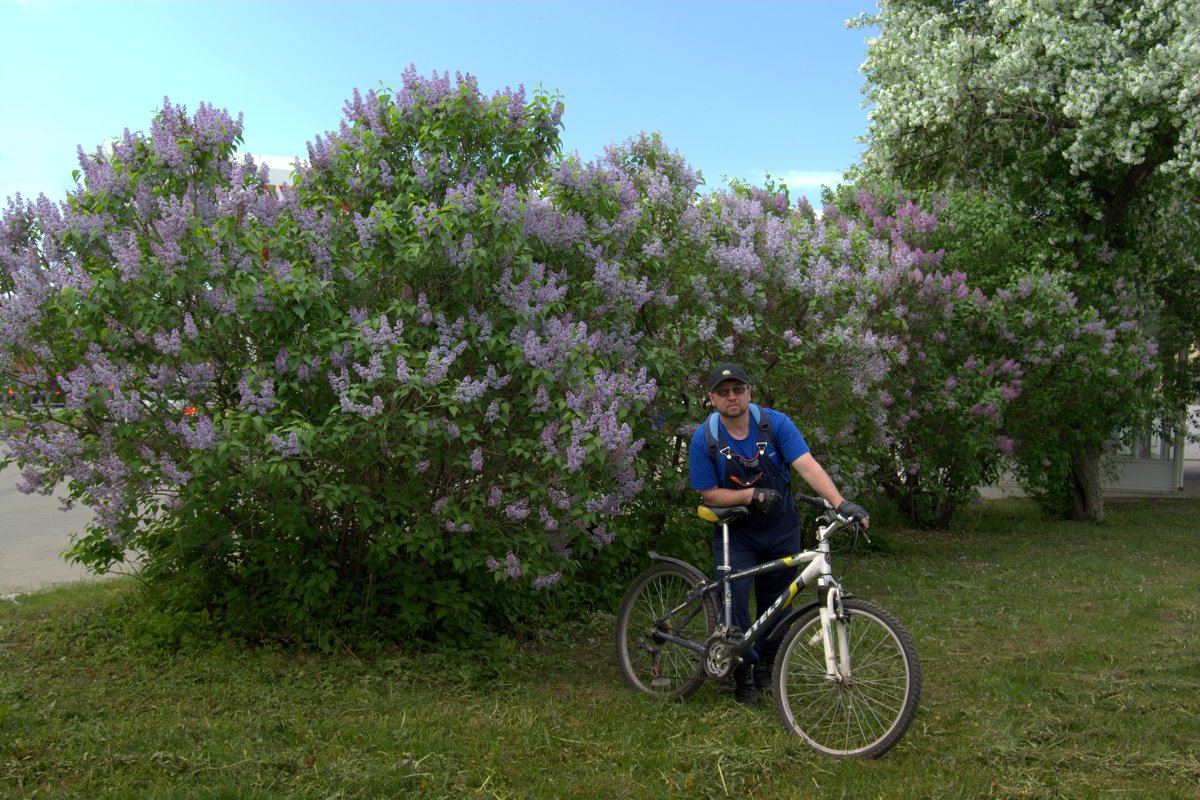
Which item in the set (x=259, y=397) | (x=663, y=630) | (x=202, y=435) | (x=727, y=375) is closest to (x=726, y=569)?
(x=663, y=630)

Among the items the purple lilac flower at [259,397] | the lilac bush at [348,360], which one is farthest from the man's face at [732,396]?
the purple lilac flower at [259,397]

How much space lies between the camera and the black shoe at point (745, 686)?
5.64m

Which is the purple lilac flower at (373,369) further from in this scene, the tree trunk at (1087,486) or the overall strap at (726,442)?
the tree trunk at (1087,486)

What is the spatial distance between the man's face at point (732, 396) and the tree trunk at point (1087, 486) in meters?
11.6

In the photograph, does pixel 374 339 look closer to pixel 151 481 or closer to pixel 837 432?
pixel 151 481

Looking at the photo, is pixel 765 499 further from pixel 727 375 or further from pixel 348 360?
pixel 348 360

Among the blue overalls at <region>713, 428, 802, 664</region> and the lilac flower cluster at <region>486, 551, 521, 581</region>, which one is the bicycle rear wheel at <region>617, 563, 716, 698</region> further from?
the lilac flower cluster at <region>486, 551, 521, 581</region>

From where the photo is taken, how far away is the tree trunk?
15.6m

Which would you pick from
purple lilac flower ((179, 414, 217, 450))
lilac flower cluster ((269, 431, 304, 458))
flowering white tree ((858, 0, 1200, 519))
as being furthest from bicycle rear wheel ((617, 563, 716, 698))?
flowering white tree ((858, 0, 1200, 519))

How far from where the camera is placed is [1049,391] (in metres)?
13.1

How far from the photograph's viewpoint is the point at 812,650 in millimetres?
5098

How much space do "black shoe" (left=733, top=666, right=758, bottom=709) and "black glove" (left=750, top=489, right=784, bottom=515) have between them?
34.1 inches

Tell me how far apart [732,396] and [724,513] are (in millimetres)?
596

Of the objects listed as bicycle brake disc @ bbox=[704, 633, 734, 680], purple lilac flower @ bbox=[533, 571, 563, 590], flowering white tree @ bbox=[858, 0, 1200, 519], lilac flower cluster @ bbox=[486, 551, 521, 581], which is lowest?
bicycle brake disc @ bbox=[704, 633, 734, 680]
